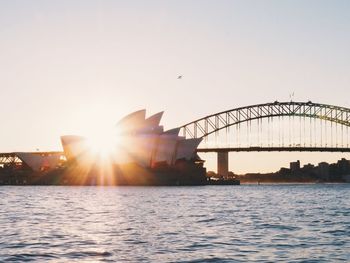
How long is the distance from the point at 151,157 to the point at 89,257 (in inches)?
4446

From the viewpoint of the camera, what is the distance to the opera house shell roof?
121125mm

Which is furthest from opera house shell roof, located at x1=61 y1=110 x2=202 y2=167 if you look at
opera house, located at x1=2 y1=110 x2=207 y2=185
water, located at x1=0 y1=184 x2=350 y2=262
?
water, located at x1=0 y1=184 x2=350 y2=262

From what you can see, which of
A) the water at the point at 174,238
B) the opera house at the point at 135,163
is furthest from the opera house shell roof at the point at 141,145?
the water at the point at 174,238

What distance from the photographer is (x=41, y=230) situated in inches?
1200

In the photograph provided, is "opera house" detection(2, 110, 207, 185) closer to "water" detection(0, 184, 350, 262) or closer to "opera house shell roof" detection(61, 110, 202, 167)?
"opera house shell roof" detection(61, 110, 202, 167)

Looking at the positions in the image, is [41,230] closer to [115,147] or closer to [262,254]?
[262,254]

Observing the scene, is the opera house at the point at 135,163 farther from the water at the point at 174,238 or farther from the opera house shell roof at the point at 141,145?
the water at the point at 174,238

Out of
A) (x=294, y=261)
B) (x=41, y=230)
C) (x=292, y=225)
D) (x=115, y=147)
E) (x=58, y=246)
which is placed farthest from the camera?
(x=115, y=147)

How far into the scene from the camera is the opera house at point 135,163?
13088cm

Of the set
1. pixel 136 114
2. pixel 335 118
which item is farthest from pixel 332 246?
pixel 335 118

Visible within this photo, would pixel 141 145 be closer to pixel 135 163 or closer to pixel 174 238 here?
pixel 135 163

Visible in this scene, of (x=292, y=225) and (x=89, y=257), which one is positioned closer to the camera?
(x=89, y=257)

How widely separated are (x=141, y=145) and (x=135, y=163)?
6.64 m

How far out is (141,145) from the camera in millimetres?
127500
